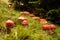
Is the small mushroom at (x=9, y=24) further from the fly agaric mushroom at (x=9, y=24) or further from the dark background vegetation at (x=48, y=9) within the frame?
the dark background vegetation at (x=48, y=9)

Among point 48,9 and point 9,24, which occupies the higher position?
point 9,24

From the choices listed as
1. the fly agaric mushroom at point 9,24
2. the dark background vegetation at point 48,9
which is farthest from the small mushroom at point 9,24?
the dark background vegetation at point 48,9

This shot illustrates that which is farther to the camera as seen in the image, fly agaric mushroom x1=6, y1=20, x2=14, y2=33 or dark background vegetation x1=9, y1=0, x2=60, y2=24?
dark background vegetation x1=9, y1=0, x2=60, y2=24

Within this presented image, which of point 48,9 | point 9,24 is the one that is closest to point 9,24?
point 9,24

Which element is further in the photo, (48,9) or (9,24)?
(48,9)

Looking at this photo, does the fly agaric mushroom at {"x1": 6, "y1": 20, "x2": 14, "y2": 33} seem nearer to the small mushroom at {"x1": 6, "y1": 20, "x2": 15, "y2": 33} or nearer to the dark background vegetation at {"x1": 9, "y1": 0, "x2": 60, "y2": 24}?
the small mushroom at {"x1": 6, "y1": 20, "x2": 15, "y2": 33}

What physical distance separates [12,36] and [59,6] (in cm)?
216

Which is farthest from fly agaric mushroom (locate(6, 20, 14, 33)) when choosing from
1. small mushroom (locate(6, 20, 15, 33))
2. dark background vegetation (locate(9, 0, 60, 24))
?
dark background vegetation (locate(9, 0, 60, 24))

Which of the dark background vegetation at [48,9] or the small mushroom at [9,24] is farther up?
the small mushroom at [9,24]

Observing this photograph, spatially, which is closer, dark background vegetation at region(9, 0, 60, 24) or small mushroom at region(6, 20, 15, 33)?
small mushroom at region(6, 20, 15, 33)

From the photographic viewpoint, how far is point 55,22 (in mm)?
5770

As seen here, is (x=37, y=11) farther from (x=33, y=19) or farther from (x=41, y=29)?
(x=41, y=29)

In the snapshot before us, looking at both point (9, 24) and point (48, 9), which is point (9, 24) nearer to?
point (9, 24)

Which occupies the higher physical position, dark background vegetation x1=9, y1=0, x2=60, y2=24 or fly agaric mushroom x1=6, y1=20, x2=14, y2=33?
fly agaric mushroom x1=6, y1=20, x2=14, y2=33
